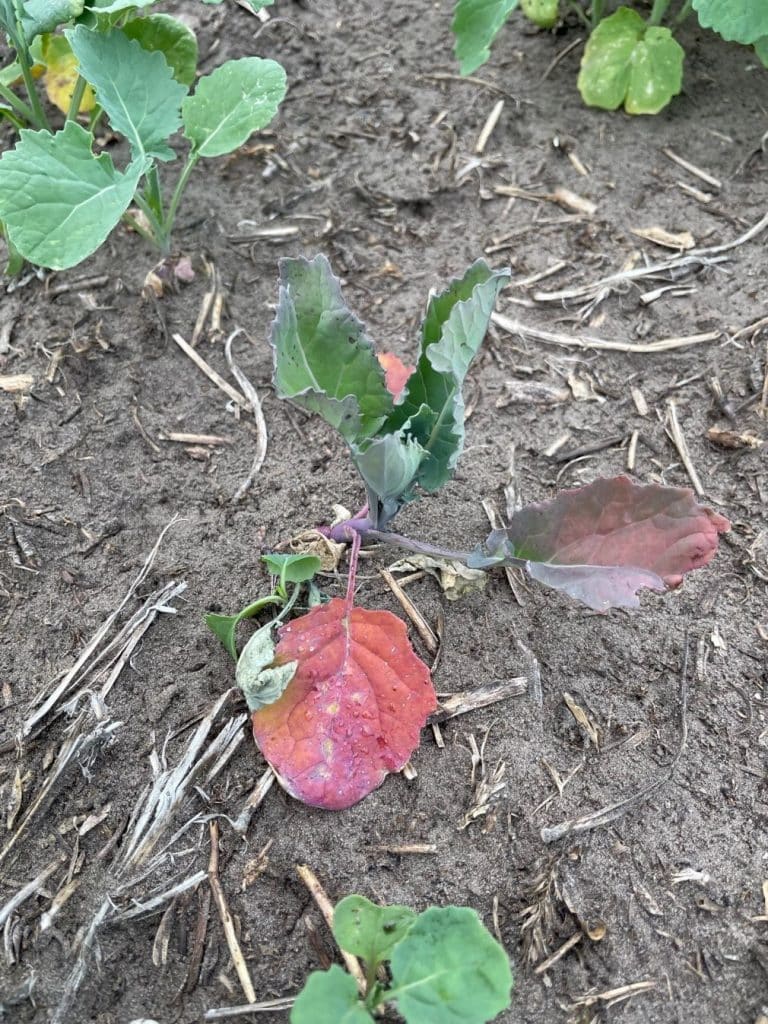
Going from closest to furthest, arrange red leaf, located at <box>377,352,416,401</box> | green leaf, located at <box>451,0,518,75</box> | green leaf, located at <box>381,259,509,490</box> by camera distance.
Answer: green leaf, located at <box>381,259,509,490</box>
red leaf, located at <box>377,352,416,401</box>
green leaf, located at <box>451,0,518,75</box>

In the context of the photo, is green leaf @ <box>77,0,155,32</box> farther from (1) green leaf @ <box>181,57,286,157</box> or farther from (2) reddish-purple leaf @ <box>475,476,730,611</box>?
(2) reddish-purple leaf @ <box>475,476,730,611</box>

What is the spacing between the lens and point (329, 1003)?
3.46ft

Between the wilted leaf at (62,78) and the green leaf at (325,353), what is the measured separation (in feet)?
3.74

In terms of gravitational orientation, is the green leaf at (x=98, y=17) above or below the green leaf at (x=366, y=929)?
above

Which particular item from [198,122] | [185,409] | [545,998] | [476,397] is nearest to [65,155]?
[198,122]

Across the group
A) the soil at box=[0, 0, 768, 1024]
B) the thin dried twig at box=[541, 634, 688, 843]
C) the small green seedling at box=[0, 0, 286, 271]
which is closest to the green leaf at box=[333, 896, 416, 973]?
the soil at box=[0, 0, 768, 1024]

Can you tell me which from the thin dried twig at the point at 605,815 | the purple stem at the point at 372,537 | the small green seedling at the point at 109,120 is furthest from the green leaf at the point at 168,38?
the thin dried twig at the point at 605,815

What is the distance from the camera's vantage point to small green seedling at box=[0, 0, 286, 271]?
162cm

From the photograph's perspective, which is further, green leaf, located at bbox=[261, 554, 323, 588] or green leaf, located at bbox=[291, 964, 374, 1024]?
green leaf, located at bbox=[261, 554, 323, 588]

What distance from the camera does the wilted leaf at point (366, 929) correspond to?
3.69 feet

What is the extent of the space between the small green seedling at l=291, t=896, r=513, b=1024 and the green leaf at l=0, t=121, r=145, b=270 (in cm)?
123

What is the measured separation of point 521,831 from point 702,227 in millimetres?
1519

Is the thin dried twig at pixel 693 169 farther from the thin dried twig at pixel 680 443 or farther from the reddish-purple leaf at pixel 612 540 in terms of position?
the reddish-purple leaf at pixel 612 540

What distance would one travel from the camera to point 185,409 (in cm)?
185
